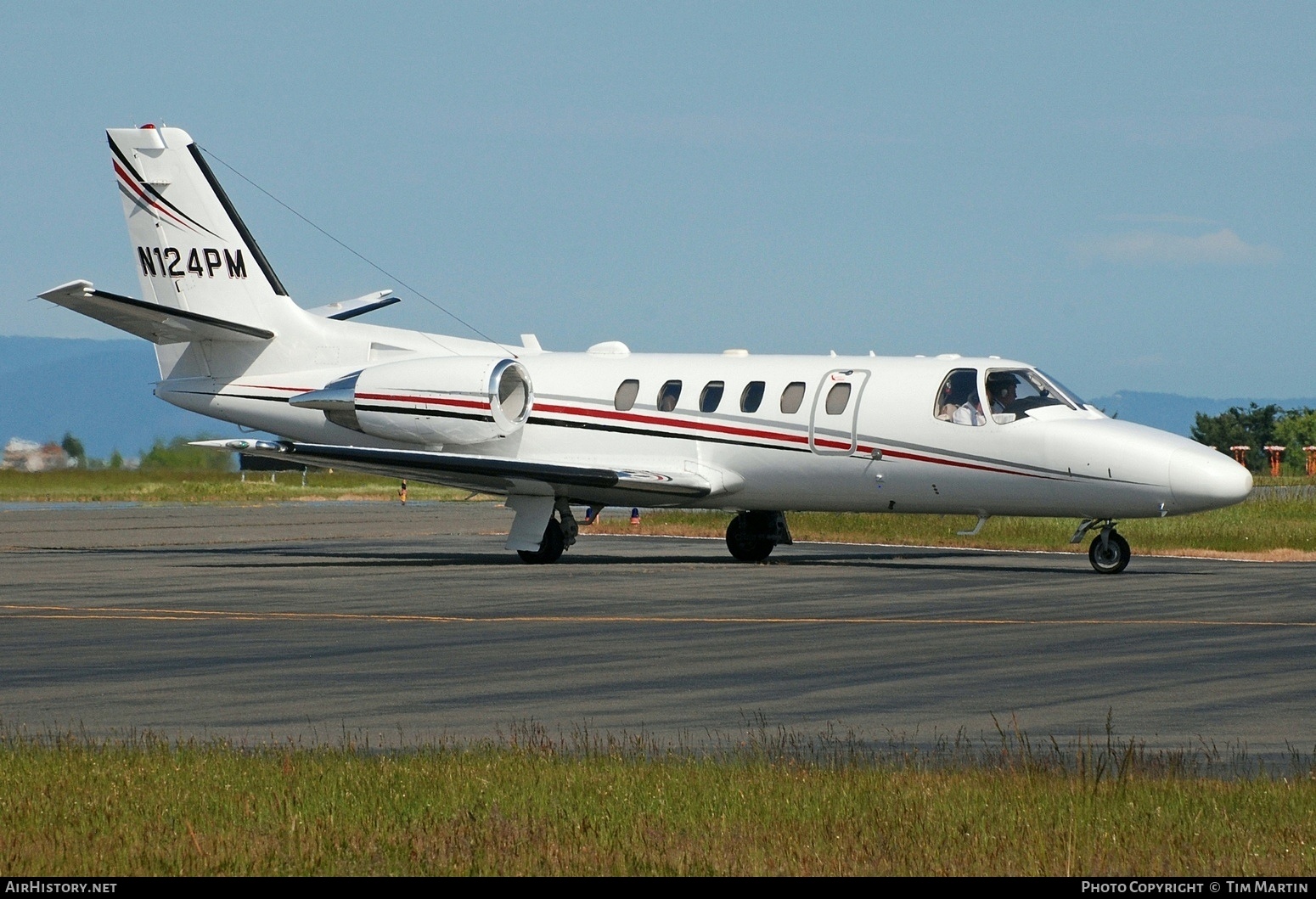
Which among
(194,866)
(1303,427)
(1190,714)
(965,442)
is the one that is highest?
(1303,427)

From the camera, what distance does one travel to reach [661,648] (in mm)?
16781

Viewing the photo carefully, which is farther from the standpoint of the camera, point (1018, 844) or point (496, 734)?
point (496, 734)

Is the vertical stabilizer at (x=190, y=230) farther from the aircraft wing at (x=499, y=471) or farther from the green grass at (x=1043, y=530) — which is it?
the green grass at (x=1043, y=530)

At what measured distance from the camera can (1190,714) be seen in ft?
40.8

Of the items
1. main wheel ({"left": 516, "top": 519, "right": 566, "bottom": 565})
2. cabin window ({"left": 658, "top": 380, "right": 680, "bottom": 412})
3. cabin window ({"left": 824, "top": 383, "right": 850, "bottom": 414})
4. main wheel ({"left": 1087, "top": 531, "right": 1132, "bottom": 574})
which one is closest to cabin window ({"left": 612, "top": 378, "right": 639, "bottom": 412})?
cabin window ({"left": 658, "top": 380, "right": 680, "bottom": 412})

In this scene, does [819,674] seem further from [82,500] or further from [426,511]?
[82,500]

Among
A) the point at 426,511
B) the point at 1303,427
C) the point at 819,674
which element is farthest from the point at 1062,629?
the point at 1303,427

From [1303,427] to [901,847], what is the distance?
111m

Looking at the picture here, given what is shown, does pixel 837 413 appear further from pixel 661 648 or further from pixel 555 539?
pixel 661 648

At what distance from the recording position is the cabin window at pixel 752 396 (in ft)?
92.3

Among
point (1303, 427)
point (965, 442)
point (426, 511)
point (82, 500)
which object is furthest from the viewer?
point (1303, 427)

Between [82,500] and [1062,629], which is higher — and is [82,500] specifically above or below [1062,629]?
above

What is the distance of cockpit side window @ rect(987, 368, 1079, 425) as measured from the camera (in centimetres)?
2617

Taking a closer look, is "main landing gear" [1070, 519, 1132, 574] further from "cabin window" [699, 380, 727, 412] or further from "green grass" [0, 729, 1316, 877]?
"green grass" [0, 729, 1316, 877]
